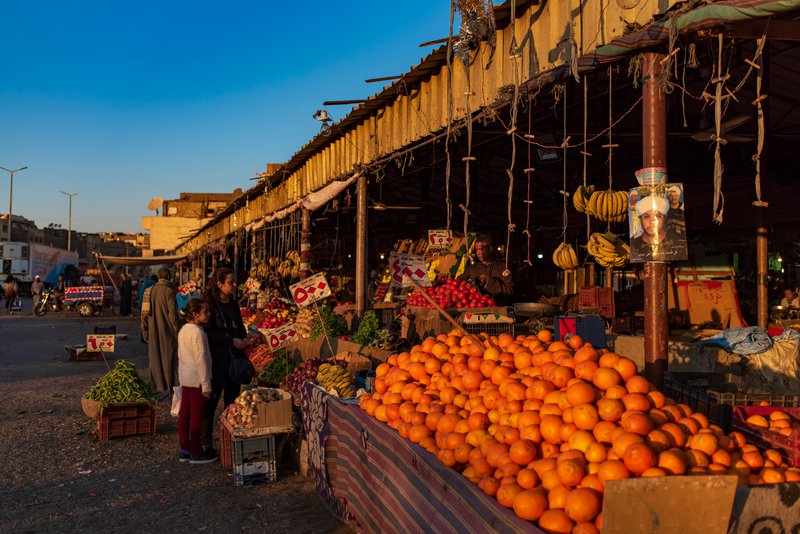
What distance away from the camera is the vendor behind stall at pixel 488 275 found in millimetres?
9508

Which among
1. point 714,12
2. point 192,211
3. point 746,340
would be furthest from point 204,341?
point 192,211

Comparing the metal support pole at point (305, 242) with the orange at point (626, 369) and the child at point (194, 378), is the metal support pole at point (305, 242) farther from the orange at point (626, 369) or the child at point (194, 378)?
the orange at point (626, 369)

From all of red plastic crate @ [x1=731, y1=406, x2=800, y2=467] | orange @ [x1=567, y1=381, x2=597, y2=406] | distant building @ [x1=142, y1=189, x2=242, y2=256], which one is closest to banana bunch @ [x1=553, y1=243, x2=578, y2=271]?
red plastic crate @ [x1=731, y1=406, x2=800, y2=467]

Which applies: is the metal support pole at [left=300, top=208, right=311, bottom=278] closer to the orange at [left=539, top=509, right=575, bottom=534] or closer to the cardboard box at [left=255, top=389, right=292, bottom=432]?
the cardboard box at [left=255, top=389, right=292, bottom=432]

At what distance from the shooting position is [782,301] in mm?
11320

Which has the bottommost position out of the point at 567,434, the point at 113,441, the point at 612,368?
the point at 113,441

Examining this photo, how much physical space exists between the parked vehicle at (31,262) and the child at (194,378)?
43.1 m

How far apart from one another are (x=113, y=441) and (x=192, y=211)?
5584 centimetres

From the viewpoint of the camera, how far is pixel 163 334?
335 inches

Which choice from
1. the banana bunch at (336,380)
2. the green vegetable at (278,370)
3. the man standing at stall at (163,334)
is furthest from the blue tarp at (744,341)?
the man standing at stall at (163,334)

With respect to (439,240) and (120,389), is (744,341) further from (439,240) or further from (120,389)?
(120,389)

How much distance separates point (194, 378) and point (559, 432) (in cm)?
418

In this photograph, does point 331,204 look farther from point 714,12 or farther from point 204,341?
point 714,12

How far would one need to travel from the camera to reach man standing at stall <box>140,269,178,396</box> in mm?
8453
